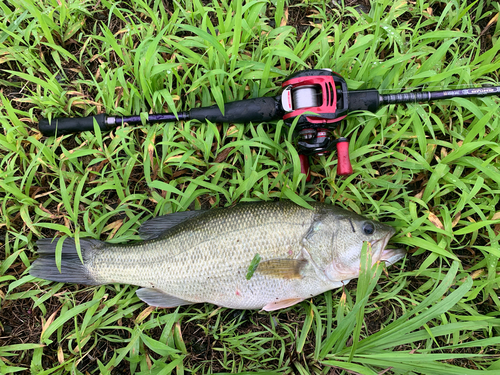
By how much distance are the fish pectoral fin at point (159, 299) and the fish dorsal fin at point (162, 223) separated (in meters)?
0.52

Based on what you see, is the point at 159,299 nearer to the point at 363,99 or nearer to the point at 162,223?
the point at 162,223

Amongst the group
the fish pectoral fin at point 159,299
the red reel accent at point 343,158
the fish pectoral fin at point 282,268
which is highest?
the red reel accent at point 343,158

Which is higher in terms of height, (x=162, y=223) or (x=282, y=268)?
(x=162, y=223)

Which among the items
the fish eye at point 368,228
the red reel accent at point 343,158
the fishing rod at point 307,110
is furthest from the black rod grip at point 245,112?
the fish eye at point 368,228

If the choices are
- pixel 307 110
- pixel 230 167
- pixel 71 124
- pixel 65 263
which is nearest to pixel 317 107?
pixel 307 110

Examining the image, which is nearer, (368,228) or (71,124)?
(368,228)

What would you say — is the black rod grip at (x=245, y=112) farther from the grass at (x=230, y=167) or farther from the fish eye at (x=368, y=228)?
the fish eye at (x=368, y=228)

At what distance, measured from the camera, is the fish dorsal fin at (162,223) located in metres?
2.83

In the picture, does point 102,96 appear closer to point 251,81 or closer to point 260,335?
point 251,81

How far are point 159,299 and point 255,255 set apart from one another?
1.04m

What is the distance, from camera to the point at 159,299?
2.76 meters

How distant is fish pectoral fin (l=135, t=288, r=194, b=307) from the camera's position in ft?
9.04

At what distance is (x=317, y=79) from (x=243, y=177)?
116 cm

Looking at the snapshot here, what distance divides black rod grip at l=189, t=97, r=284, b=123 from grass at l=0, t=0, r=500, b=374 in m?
0.13
